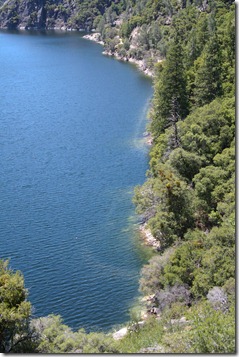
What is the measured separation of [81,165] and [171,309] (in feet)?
141

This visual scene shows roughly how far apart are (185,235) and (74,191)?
24.3 metres

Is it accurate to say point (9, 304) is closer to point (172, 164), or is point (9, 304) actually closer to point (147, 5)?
point (172, 164)

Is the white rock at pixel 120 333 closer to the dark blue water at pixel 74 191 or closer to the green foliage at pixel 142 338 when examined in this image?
the green foliage at pixel 142 338

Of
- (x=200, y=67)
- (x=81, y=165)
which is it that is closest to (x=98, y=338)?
(x=81, y=165)

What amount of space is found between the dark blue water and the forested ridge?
3511 mm

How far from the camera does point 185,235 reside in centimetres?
4978

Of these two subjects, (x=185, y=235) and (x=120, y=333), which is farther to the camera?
(x=185, y=235)

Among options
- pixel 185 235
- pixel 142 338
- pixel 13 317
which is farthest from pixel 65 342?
pixel 185 235

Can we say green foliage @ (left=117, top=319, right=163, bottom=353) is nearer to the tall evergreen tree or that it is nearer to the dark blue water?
the dark blue water

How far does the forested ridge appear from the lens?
31406 millimetres

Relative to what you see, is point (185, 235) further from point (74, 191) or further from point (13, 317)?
point (74, 191)

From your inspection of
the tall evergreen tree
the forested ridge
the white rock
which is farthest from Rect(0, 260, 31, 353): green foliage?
the tall evergreen tree

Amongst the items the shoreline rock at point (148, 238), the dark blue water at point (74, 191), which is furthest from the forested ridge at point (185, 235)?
the dark blue water at point (74, 191)

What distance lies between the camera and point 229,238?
42781 mm
